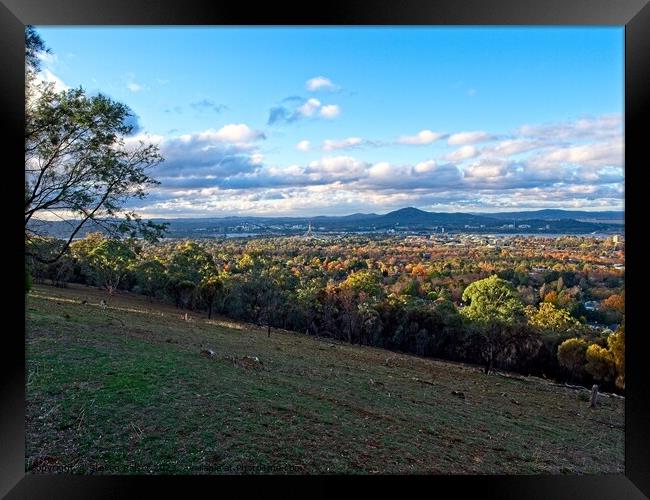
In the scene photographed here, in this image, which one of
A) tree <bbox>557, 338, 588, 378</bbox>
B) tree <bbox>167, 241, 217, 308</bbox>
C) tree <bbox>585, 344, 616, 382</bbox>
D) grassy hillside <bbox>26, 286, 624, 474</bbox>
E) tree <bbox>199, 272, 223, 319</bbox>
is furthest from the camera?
tree <bbox>199, 272, 223, 319</bbox>

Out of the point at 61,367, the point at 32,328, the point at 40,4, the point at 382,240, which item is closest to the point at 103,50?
the point at 40,4

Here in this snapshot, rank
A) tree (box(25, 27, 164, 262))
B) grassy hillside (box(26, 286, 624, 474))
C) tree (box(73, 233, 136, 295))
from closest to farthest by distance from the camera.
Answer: grassy hillside (box(26, 286, 624, 474)), tree (box(25, 27, 164, 262)), tree (box(73, 233, 136, 295))

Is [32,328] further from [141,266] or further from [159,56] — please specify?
[159,56]

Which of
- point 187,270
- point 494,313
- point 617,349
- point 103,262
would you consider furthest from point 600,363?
point 103,262

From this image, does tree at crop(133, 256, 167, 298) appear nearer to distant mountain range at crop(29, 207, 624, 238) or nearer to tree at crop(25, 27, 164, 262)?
distant mountain range at crop(29, 207, 624, 238)

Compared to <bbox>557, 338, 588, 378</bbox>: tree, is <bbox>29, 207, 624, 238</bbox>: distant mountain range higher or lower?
higher

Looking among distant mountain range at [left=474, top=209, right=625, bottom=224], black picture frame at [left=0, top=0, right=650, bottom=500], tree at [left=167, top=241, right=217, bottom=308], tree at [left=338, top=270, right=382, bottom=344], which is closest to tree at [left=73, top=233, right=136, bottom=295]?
tree at [left=167, top=241, right=217, bottom=308]
